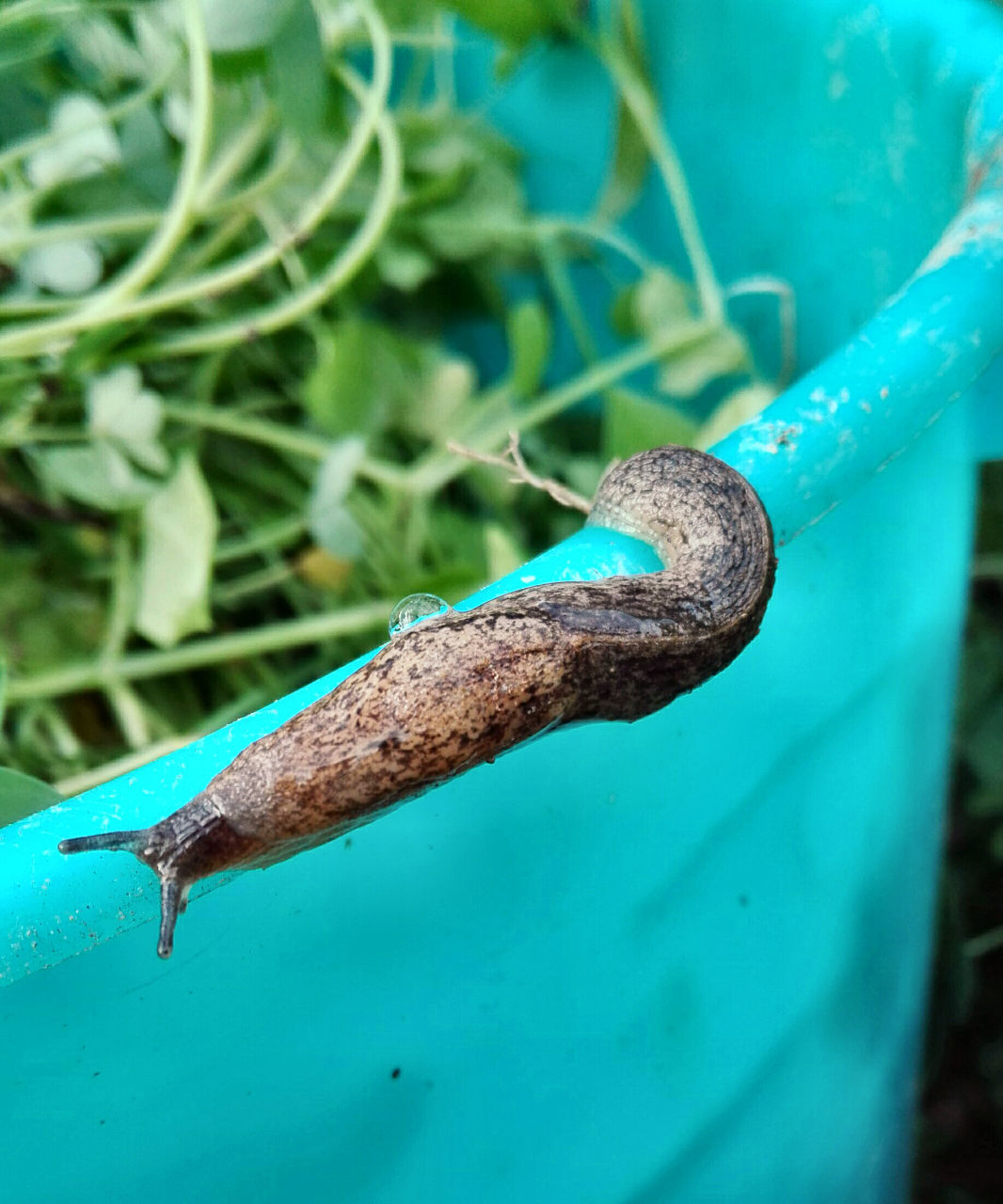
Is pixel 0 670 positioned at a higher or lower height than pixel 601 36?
lower

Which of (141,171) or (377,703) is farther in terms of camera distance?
(141,171)

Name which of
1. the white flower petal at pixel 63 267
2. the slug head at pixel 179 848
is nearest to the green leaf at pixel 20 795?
the slug head at pixel 179 848

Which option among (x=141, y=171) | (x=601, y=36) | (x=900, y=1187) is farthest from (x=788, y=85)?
(x=900, y=1187)

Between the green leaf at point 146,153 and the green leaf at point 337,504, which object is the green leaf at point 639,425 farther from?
the green leaf at point 146,153

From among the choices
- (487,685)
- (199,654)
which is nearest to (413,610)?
(487,685)

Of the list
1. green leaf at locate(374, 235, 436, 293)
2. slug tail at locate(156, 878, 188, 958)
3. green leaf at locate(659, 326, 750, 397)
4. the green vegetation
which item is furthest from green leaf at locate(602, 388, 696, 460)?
slug tail at locate(156, 878, 188, 958)

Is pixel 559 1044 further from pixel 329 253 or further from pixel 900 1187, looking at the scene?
pixel 329 253

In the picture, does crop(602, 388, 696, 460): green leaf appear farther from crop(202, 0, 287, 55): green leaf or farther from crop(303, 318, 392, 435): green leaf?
crop(202, 0, 287, 55): green leaf
